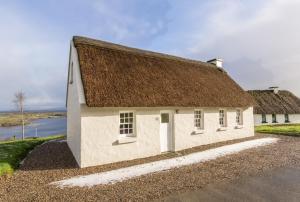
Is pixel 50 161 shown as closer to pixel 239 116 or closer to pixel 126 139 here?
pixel 126 139

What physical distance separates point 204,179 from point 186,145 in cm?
571

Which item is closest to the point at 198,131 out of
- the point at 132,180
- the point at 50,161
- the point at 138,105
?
the point at 138,105

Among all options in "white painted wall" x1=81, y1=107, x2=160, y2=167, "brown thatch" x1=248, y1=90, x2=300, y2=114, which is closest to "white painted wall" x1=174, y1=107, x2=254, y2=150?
"white painted wall" x1=81, y1=107, x2=160, y2=167

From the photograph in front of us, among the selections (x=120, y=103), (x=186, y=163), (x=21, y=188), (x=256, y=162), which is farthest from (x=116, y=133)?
(x=256, y=162)

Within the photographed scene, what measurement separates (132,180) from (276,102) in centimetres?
3378

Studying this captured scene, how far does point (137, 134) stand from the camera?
11.6 metres

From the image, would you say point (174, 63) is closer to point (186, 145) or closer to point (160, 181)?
point (186, 145)

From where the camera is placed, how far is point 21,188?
299 inches

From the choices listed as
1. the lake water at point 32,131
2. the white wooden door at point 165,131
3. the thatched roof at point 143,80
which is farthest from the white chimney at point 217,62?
the lake water at point 32,131

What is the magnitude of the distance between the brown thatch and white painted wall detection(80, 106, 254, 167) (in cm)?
2179

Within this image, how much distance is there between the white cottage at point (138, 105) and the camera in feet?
34.1

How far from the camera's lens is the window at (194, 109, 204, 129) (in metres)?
14.9

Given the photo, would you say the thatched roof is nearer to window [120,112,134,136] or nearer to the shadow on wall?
window [120,112,134,136]

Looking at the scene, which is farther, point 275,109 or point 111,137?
point 275,109
